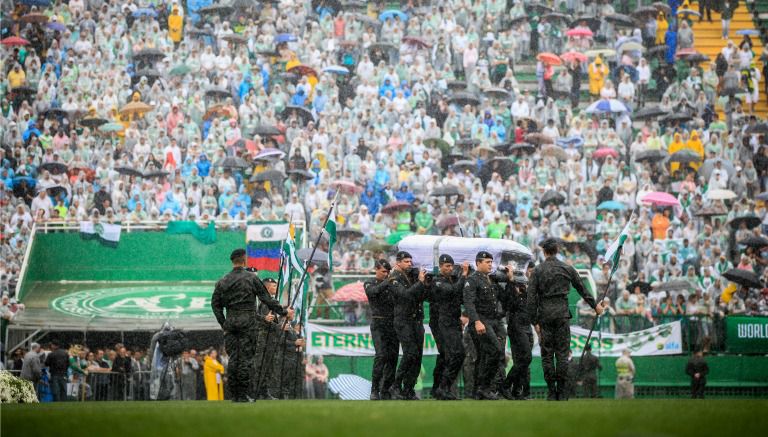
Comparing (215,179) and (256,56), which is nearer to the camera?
(215,179)

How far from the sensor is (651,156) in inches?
1226

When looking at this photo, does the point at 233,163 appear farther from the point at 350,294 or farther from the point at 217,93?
the point at 350,294

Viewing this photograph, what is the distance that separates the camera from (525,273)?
57.3 feet

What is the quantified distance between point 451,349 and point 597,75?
1975 centimetres

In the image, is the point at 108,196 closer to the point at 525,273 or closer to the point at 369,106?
the point at 369,106

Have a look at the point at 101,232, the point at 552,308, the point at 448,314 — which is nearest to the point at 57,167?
the point at 101,232

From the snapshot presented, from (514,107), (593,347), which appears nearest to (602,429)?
(593,347)

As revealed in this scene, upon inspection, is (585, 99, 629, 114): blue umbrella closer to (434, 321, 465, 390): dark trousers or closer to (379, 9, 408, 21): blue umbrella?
(379, 9, 408, 21): blue umbrella

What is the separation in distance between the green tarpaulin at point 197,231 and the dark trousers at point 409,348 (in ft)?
40.3

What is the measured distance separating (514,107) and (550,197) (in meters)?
4.41

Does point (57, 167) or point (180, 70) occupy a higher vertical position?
point (180, 70)

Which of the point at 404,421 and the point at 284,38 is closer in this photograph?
the point at 404,421

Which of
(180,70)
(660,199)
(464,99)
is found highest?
(180,70)

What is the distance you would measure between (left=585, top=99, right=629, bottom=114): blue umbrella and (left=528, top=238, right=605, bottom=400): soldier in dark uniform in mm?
18093
